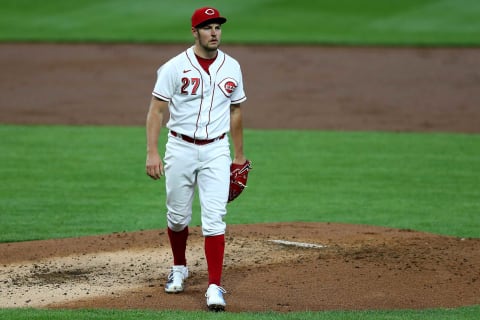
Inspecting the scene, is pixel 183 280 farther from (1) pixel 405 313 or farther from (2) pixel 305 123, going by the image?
(2) pixel 305 123

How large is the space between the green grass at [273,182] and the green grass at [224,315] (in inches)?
119

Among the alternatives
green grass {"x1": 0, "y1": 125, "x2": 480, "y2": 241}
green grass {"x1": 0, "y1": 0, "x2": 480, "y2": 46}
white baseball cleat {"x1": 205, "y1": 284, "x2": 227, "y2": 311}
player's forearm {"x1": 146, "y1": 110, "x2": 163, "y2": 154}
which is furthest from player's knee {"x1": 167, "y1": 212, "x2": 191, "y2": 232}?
green grass {"x1": 0, "y1": 0, "x2": 480, "y2": 46}

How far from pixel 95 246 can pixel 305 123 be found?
7568 mm

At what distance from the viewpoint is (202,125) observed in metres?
6.41

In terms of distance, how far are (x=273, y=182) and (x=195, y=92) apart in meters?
5.06

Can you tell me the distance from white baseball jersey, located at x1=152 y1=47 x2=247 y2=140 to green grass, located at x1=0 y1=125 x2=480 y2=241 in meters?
2.97

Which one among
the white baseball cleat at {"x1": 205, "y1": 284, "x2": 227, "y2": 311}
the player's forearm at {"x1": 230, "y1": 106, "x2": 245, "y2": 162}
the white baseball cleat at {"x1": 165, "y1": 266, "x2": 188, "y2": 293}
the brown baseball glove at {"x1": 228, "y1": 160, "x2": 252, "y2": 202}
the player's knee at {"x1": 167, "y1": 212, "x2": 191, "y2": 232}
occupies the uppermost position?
the player's forearm at {"x1": 230, "y1": 106, "x2": 245, "y2": 162}

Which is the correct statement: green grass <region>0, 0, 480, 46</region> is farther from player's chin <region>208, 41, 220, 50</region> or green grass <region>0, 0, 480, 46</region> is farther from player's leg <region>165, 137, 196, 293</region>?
player's chin <region>208, 41, 220, 50</region>

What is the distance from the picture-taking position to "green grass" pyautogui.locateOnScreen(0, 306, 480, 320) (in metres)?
5.80

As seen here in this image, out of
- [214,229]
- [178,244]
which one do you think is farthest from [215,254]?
[178,244]

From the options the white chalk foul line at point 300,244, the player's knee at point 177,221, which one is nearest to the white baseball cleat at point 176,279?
the player's knee at point 177,221

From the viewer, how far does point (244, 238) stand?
834 cm

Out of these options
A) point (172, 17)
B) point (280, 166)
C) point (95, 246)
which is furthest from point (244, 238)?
point (172, 17)

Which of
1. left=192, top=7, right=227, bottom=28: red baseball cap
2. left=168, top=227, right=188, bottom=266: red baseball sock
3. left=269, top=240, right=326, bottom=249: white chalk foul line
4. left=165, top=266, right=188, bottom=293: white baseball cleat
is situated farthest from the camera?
left=269, top=240, right=326, bottom=249: white chalk foul line
